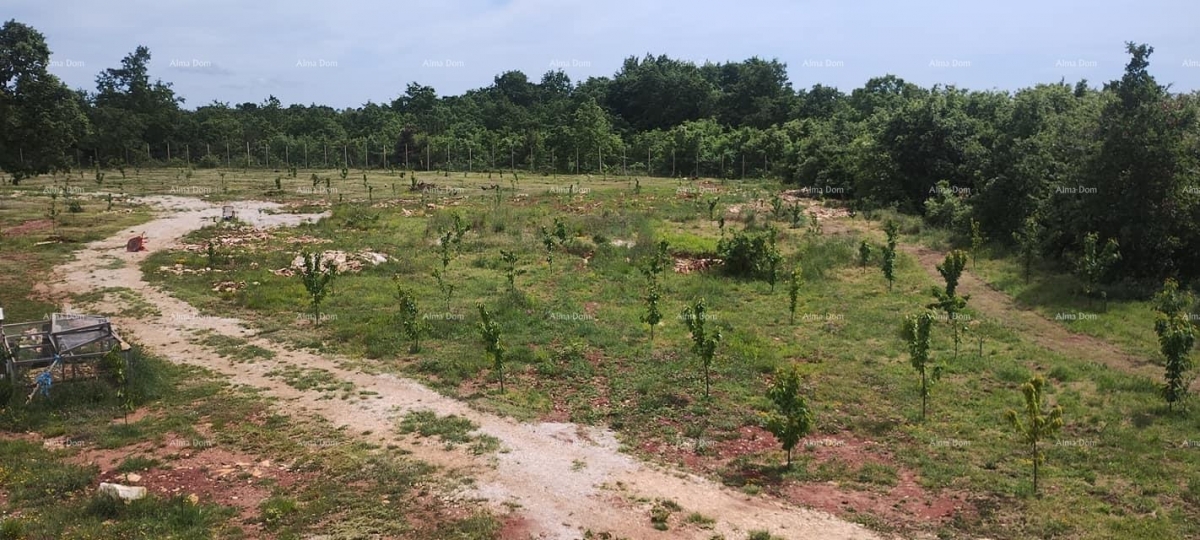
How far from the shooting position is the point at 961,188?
3434 centimetres

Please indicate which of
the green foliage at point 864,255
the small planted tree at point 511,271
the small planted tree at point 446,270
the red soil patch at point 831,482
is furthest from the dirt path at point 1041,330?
the small planted tree at point 446,270

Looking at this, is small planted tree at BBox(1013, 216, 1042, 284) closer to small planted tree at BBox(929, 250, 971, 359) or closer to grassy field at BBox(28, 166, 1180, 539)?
grassy field at BBox(28, 166, 1180, 539)

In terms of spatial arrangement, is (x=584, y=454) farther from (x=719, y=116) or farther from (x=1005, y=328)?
(x=719, y=116)

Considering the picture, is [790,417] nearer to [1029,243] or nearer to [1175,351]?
[1175,351]

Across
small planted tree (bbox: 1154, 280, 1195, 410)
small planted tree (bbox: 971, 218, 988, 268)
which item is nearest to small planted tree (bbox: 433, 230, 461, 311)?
small planted tree (bbox: 1154, 280, 1195, 410)

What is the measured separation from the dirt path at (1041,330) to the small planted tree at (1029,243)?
5.06 feet

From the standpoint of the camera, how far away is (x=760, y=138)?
58.9 m

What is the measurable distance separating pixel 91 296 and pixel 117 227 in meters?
13.0

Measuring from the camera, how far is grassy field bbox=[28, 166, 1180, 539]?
401 inches

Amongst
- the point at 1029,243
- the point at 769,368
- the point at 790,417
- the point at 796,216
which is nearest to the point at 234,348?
the point at 769,368

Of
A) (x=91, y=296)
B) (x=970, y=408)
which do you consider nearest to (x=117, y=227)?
(x=91, y=296)

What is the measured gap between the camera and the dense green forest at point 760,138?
20.5 meters

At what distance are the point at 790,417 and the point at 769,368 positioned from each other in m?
4.21

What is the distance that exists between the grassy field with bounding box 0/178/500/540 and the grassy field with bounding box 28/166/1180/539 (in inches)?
95.8
